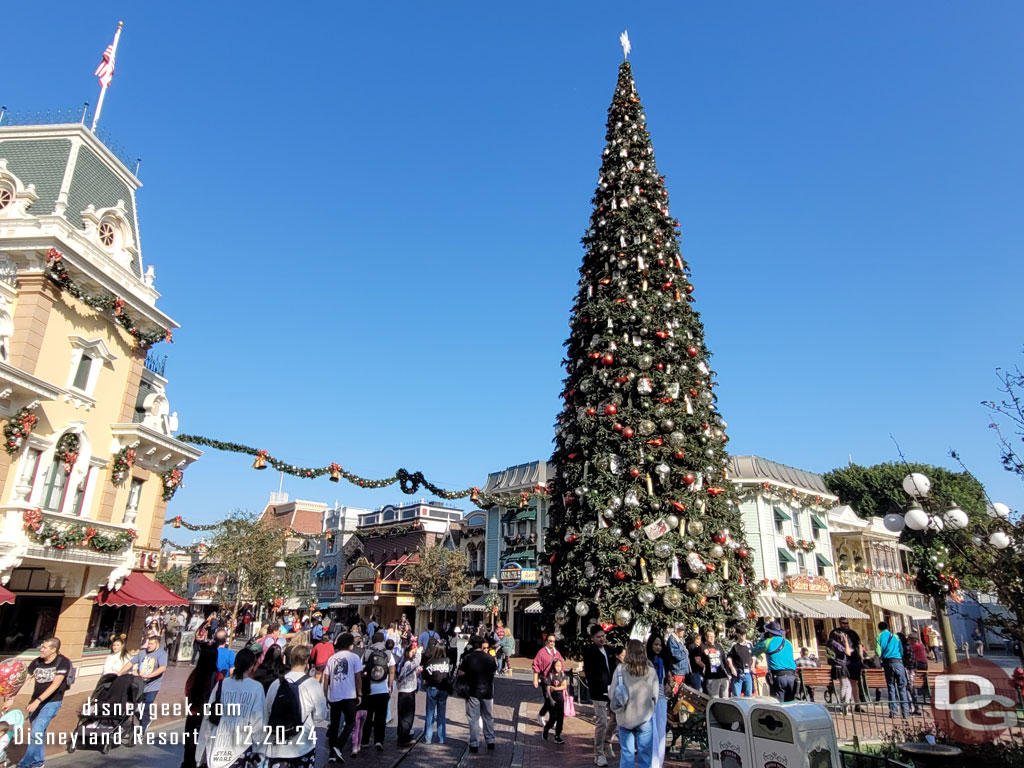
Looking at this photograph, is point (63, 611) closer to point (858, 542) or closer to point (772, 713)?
point (772, 713)

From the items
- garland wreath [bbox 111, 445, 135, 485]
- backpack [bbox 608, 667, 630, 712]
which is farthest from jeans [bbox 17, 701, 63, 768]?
garland wreath [bbox 111, 445, 135, 485]

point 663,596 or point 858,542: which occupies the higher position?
point 858,542

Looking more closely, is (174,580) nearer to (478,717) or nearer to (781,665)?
(478,717)

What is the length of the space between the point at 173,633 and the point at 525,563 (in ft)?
57.5

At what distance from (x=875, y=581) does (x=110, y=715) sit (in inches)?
1543

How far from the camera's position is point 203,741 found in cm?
598

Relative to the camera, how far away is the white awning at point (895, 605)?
35938 millimetres

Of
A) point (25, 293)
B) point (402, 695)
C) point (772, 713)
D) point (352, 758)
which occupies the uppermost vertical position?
point (25, 293)

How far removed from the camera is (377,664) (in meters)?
9.52

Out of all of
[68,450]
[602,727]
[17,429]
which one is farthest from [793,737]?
[68,450]

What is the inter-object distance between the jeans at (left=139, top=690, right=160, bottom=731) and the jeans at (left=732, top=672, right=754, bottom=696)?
397 inches

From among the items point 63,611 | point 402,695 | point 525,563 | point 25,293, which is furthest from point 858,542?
point 25,293

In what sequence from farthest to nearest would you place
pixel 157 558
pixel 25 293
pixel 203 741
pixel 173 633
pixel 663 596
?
pixel 173 633, pixel 157 558, pixel 25 293, pixel 663 596, pixel 203 741

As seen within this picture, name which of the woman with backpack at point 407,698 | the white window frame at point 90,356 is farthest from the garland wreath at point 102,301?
the woman with backpack at point 407,698
